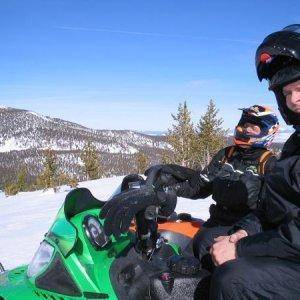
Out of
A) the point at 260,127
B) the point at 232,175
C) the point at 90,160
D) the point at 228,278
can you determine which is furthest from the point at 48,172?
the point at 228,278

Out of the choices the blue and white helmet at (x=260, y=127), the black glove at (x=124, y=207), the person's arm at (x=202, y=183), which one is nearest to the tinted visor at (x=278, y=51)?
the black glove at (x=124, y=207)

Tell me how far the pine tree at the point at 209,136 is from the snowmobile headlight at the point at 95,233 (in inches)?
1715

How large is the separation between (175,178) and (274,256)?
124 cm

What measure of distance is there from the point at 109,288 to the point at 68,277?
0.24 meters

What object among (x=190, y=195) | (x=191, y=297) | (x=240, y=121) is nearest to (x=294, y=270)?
(x=191, y=297)

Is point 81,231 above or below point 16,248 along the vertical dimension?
above

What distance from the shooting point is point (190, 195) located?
4.00 m

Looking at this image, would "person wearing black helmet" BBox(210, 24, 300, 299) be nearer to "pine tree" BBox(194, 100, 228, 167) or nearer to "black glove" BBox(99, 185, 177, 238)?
"black glove" BBox(99, 185, 177, 238)

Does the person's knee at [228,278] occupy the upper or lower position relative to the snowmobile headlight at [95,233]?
lower

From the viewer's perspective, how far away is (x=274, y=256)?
2055 millimetres

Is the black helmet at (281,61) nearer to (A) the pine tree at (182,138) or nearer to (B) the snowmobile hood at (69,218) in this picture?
(B) the snowmobile hood at (69,218)

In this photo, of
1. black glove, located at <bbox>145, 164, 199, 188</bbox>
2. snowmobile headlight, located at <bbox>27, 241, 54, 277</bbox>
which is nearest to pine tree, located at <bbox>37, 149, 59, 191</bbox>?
black glove, located at <bbox>145, 164, 199, 188</bbox>

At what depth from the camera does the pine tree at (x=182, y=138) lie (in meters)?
45.0

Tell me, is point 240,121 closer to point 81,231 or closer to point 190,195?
point 190,195
